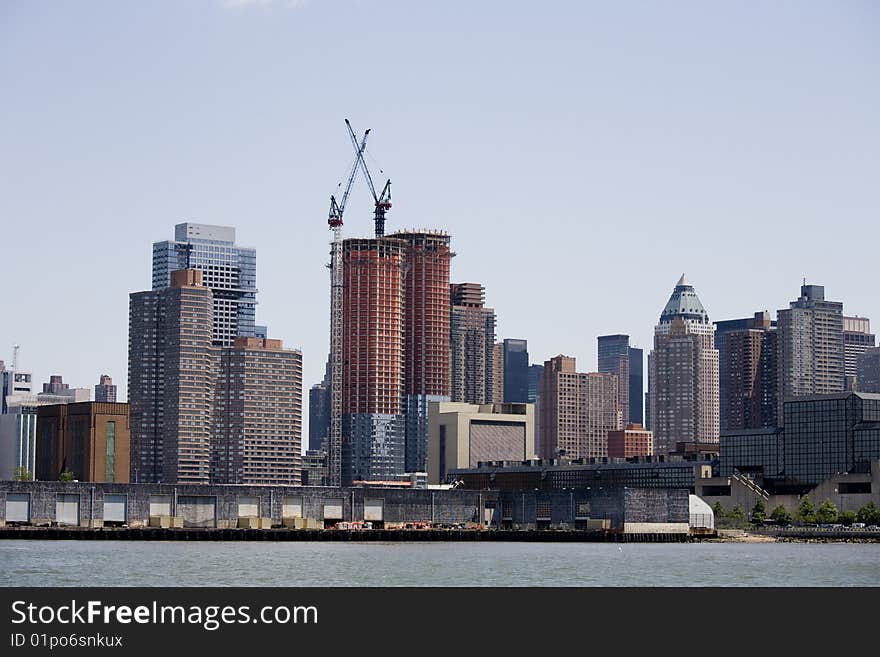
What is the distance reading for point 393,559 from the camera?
15850 centimetres

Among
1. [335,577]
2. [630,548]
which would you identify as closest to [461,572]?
[335,577]

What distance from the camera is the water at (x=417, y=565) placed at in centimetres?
12300

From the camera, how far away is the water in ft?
404

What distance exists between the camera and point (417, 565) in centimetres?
14825

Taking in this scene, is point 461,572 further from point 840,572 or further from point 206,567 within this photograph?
point 840,572

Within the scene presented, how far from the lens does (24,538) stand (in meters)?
198
